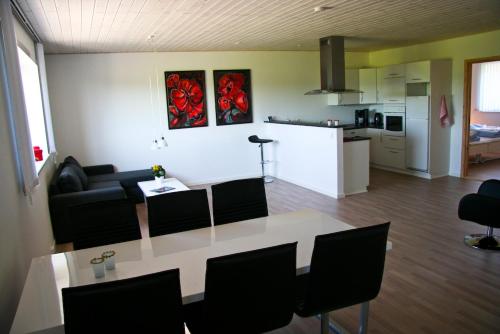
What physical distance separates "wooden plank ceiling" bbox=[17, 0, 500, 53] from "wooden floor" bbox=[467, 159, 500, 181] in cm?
255

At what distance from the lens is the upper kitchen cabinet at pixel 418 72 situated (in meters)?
7.21

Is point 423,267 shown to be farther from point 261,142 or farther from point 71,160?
point 71,160

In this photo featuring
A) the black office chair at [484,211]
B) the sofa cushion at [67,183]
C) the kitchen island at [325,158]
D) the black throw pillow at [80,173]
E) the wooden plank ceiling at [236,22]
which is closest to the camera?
the black office chair at [484,211]

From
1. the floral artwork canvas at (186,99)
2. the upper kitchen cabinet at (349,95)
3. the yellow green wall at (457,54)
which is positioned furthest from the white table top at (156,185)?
the yellow green wall at (457,54)

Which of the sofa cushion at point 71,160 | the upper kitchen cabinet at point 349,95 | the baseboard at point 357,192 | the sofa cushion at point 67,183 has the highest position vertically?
the upper kitchen cabinet at point 349,95

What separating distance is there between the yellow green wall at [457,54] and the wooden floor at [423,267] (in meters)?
1.16

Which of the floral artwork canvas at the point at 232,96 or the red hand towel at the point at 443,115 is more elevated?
the floral artwork canvas at the point at 232,96

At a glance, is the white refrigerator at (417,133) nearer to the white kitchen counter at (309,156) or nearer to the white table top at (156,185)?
the white kitchen counter at (309,156)

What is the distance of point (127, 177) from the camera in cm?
665

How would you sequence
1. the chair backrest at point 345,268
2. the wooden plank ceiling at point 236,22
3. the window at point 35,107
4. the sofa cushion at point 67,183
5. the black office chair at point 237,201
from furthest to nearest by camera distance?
the window at point 35,107
the sofa cushion at point 67,183
the wooden plank ceiling at point 236,22
the black office chair at point 237,201
the chair backrest at point 345,268

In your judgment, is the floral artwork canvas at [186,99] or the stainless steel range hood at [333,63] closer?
the stainless steel range hood at [333,63]

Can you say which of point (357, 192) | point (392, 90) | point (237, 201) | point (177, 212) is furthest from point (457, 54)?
point (177, 212)

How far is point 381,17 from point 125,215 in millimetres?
4112

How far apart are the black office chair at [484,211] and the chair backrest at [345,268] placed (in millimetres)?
2304
